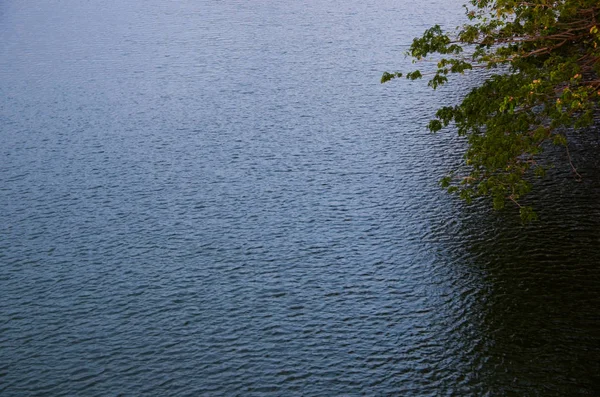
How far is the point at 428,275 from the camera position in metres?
26.1

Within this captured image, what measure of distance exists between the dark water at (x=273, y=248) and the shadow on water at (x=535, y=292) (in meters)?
0.07

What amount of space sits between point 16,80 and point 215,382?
35.5 meters

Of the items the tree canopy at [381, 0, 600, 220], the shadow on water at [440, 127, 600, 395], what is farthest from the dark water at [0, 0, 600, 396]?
the tree canopy at [381, 0, 600, 220]

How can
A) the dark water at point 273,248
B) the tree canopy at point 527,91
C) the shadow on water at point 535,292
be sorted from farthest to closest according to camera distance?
the tree canopy at point 527,91
the dark water at point 273,248
the shadow on water at point 535,292

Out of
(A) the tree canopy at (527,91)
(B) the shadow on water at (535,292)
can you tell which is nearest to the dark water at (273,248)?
(B) the shadow on water at (535,292)

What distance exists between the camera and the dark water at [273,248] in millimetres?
22203

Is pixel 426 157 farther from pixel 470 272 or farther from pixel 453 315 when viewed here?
pixel 453 315

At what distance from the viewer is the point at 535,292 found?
81.0 ft

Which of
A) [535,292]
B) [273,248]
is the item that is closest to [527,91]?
[535,292]

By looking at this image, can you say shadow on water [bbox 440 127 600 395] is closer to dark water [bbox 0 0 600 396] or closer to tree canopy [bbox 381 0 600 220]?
dark water [bbox 0 0 600 396]

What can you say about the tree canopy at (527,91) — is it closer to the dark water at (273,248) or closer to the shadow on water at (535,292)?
the shadow on water at (535,292)

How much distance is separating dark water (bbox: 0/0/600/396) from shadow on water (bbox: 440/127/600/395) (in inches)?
2.8

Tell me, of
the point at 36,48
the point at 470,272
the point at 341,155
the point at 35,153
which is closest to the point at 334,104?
the point at 341,155

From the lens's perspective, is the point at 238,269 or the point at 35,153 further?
the point at 35,153
